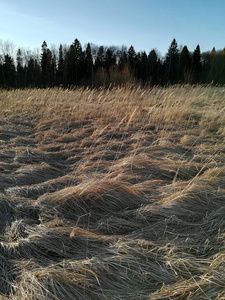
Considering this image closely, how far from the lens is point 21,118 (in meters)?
5.59

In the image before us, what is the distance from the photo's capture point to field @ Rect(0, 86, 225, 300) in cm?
152

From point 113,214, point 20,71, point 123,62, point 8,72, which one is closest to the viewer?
point 113,214

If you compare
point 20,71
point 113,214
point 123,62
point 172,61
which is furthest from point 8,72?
point 113,214

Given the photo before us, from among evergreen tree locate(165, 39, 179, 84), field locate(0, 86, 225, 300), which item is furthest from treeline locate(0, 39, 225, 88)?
field locate(0, 86, 225, 300)

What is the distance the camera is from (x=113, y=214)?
2.29 meters

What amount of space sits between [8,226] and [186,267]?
1.58 meters

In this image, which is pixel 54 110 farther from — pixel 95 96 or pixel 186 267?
pixel 186 267

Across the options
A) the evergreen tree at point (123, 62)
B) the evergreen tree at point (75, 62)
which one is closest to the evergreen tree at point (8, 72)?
the evergreen tree at point (75, 62)

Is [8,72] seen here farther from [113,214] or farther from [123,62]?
[113,214]

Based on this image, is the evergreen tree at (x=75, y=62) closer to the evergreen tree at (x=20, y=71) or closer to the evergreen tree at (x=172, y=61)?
the evergreen tree at (x=20, y=71)

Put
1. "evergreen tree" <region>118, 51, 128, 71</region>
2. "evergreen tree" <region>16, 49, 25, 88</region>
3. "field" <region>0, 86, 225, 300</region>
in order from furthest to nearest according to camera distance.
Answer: "evergreen tree" <region>16, 49, 25, 88</region> → "evergreen tree" <region>118, 51, 128, 71</region> → "field" <region>0, 86, 225, 300</region>

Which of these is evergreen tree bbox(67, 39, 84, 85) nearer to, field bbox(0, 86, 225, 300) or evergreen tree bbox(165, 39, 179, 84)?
evergreen tree bbox(165, 39, 179, 84)

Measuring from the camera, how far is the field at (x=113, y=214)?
152 centimetres

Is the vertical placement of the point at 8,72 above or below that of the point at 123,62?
below
